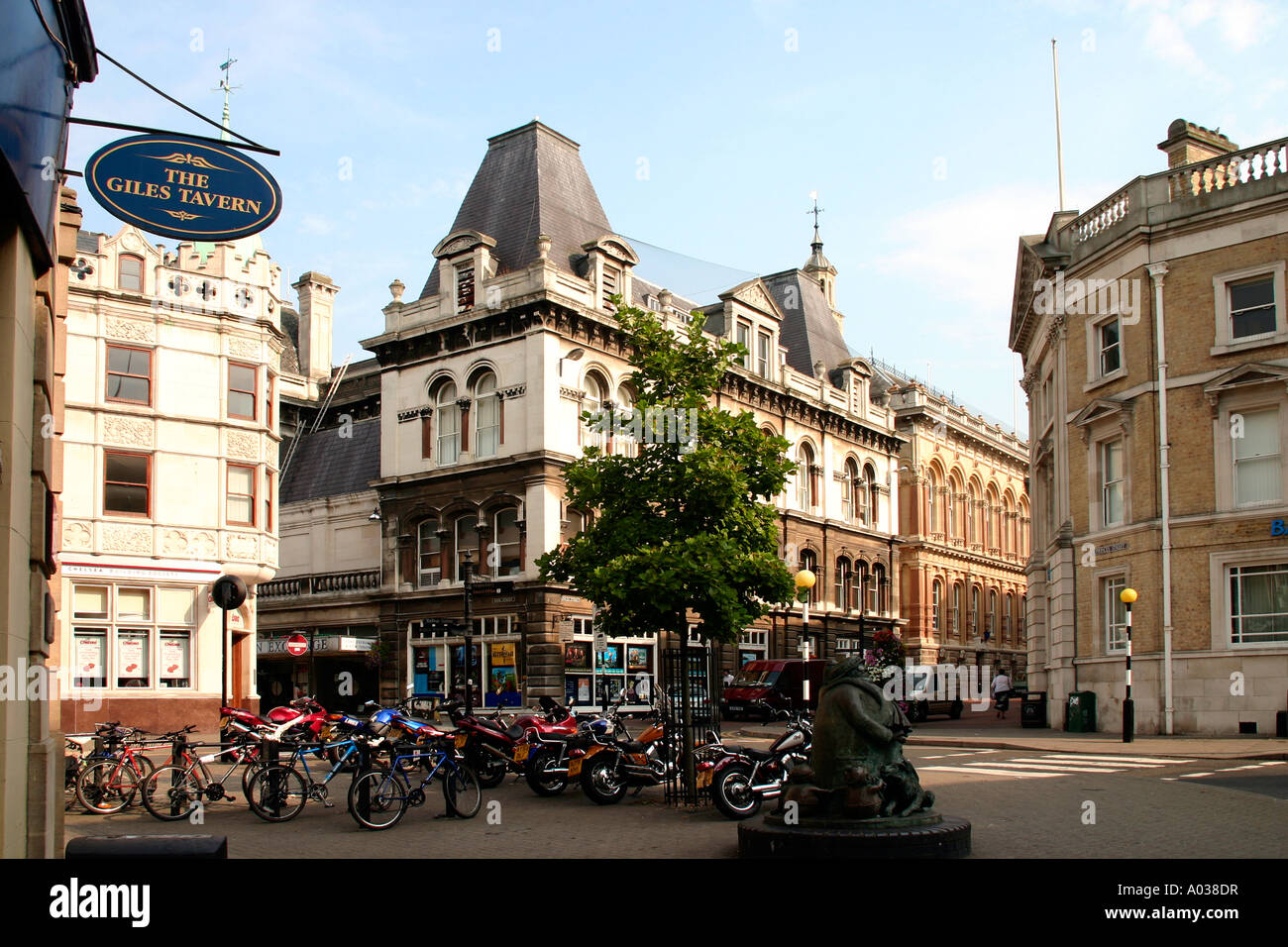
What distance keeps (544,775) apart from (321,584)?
30178 millimetres

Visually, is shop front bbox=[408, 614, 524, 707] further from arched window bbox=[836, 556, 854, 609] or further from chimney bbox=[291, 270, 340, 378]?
arched window bbox=[836, 556, 854, 609]

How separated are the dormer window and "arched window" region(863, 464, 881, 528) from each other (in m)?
23.6

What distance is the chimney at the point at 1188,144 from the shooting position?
103ft

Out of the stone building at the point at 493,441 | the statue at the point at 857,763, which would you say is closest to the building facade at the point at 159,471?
the stone building at the point at 493,441

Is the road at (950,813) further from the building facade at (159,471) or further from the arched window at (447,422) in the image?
the arched window at (447,422)

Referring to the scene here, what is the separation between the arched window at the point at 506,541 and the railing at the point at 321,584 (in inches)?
224

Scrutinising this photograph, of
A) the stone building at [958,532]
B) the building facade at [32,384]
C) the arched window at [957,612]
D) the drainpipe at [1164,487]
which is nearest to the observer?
the building facade at [32,384]

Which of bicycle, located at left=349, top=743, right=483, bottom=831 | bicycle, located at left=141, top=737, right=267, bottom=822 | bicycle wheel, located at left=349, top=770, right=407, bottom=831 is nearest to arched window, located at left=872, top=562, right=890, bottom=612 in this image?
bicycle, located at left=349, top=743, right=483, bottom=831

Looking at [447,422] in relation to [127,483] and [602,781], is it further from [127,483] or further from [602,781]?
[602,781]

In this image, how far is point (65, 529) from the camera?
2802 centimetres

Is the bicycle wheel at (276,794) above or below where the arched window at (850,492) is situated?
below

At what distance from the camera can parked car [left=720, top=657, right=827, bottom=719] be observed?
36.7 meters

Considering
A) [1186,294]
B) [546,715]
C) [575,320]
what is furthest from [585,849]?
[575,320]
